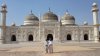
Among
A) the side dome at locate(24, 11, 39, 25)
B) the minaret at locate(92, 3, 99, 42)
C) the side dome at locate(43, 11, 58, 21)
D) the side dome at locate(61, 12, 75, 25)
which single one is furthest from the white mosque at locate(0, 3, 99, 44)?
the side dome at locate(61, 12, 75, 25)

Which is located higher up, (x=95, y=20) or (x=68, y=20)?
(x=68, y=20)

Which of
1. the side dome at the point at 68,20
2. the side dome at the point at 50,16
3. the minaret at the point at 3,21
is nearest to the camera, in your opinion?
the minaret at the point at 3,21

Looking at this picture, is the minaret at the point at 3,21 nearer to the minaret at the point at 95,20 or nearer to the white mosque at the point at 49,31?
the white mosque at the point at 49,31

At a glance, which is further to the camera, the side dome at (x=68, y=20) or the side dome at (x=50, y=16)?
the side dome at (x=68, y=20)

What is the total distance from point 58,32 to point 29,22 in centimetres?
765

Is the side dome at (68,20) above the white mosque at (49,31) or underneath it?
above

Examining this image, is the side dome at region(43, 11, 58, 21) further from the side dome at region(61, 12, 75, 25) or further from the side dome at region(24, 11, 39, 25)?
the side dome at region(24, 11, 39, 25)

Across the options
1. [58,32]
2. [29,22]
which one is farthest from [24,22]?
[58,32]

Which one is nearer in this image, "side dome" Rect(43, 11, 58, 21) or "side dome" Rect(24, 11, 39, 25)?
"side dome" Rect(43, 11, 58, 21)

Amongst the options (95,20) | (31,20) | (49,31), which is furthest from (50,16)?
(95,20)

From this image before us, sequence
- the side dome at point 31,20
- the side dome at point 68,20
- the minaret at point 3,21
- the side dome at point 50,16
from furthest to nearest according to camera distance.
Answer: the side dome at point 68,20
the side dome at point 31,20
the side dome at point 50,16
the minaret at point 3,21

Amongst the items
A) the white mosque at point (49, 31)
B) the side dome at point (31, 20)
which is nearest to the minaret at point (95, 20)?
the white mosque at point (49, 31)

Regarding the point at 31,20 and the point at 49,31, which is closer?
the point at 49,31

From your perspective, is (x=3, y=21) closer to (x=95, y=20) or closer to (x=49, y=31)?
(x=49, y=31)
